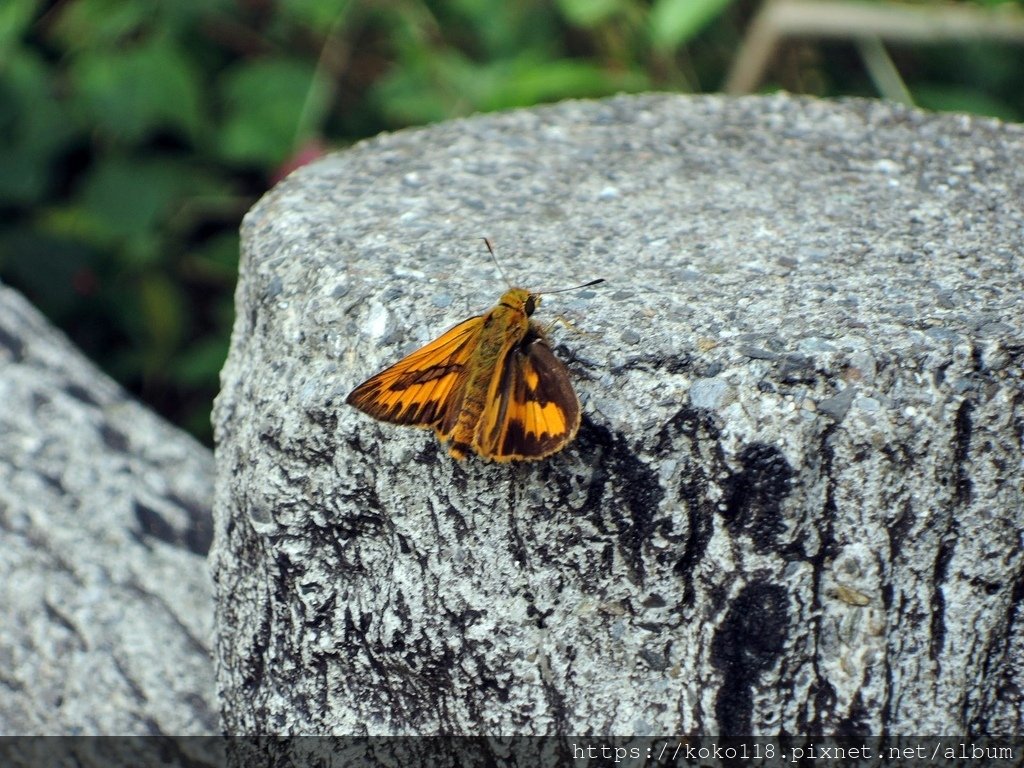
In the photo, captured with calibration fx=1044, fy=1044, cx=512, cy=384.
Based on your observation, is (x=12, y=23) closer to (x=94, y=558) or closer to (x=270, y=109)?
(x=270, y=109)

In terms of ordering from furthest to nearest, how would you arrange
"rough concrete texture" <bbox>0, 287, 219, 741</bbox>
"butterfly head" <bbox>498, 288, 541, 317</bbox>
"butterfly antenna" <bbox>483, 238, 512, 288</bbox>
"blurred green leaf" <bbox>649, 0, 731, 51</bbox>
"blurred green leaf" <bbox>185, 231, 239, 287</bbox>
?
"blurred green leaf" <bbox>185, 231, 239, 287</bbox>, "blurred green leaf" <bbox>649, 0, 731, 51</bbox>, "rough concrete texture" <bbox>0, 287, 219, 741</bbox>, "butterfly antenna" <bbox>483, 238, 512, 288</bbox>, "butterfly head" <bbox>498, 288, 541, 317</bbox>

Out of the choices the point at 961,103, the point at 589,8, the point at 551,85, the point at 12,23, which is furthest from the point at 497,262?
the point at 12,23

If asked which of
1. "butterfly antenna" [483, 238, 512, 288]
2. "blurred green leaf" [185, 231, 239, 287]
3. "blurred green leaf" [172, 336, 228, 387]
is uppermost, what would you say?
"butterfly antenna" [483, 238, 512, 288]

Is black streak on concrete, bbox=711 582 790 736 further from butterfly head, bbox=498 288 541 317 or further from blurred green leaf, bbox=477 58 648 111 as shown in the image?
blurred green leaf, bbox=477 58 648 111

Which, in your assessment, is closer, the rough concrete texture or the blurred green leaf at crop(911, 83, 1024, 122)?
the rough concrete texture

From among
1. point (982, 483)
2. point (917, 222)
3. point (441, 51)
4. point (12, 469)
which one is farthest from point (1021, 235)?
point (441, 51)

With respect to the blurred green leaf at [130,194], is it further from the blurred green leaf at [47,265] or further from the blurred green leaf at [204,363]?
the blurred green leaf at [204,363]

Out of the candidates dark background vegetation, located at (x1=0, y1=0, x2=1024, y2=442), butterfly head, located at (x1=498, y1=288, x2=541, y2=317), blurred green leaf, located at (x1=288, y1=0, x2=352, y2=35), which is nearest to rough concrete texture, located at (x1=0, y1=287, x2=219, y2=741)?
butterfly head, located at (x1=498, y1=288, x2=541, y2=317)

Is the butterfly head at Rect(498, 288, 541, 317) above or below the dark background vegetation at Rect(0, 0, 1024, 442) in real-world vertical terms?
above

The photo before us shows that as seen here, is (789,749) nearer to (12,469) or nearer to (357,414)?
(357,414)
